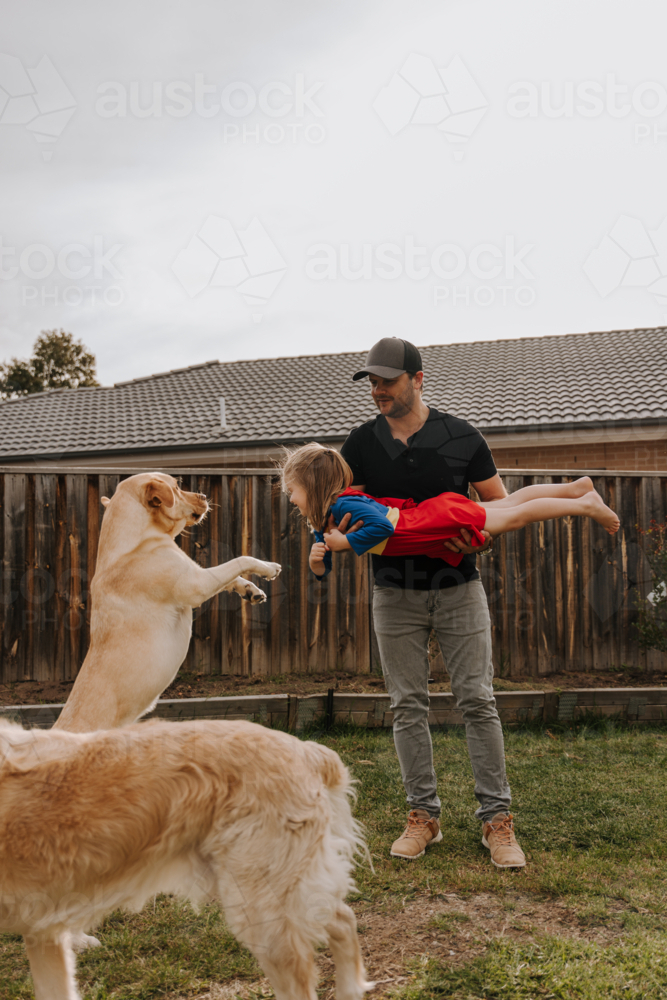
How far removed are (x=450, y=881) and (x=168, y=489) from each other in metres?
2.15

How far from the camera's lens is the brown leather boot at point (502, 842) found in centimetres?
296

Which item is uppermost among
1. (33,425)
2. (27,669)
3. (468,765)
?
(33,425)

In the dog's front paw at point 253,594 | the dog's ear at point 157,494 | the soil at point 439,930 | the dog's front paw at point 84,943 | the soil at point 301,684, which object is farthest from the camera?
the soil at point 301,684

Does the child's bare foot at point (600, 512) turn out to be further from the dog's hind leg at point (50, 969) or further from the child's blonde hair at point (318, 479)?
the dog's hind leg at point (50, 969)

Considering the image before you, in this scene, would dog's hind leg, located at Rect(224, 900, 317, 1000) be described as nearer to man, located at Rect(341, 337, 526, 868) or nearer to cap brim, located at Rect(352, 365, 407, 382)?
man, located at Rect(341, 337, 526, 868)

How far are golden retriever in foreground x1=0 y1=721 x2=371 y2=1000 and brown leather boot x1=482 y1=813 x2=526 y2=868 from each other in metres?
1.59

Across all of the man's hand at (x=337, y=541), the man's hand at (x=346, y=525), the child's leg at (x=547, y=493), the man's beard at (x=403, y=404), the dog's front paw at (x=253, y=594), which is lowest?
the dog's front paw at (x=253, y=594)

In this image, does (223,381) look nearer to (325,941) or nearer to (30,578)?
(30,578)

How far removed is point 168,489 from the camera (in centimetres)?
317

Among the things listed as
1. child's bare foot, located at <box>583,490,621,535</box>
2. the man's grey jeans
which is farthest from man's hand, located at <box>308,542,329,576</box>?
child's bare foot, located at <box>583,490,621,535</box>

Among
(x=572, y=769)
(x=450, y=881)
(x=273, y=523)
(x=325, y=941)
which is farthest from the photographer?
(x=273, y=523)

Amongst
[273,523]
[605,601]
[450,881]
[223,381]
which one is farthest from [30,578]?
[223,381]

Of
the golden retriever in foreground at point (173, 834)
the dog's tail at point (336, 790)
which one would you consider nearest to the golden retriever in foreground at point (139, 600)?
the golden retriever in foreground at point (173, 834)

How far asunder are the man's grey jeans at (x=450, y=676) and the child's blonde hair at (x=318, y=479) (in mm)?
587
